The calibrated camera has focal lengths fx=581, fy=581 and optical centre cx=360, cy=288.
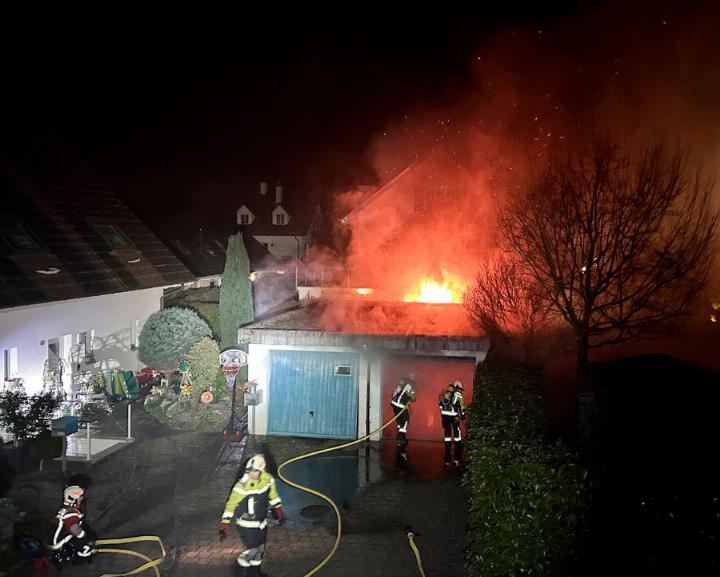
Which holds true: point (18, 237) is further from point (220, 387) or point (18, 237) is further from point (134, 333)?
point (220, 387)

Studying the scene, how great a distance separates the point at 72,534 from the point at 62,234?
32.8 ft

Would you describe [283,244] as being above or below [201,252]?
above

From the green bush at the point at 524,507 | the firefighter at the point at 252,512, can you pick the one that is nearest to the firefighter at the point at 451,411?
the green bush at the point at 524,507

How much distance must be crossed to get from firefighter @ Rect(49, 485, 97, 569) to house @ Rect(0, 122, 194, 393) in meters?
5.75

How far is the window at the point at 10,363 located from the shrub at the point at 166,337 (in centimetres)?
461

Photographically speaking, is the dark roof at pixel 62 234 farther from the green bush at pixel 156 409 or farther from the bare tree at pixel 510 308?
the bare tree at pixel 510 308

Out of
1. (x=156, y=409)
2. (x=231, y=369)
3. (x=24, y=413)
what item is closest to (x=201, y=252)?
(x=156, y=409)

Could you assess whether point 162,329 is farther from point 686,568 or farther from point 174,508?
point 686,568

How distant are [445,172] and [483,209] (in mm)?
2980

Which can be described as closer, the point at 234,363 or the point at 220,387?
the point at 234,363

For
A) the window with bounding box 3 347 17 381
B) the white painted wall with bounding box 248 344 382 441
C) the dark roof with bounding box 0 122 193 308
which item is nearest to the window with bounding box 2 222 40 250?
the dark roof with bounding box 0 122 193 308

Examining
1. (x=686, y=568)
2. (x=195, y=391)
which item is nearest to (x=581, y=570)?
(x=686, y=568)

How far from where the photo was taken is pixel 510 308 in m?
13.2

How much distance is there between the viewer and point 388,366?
533 inches
